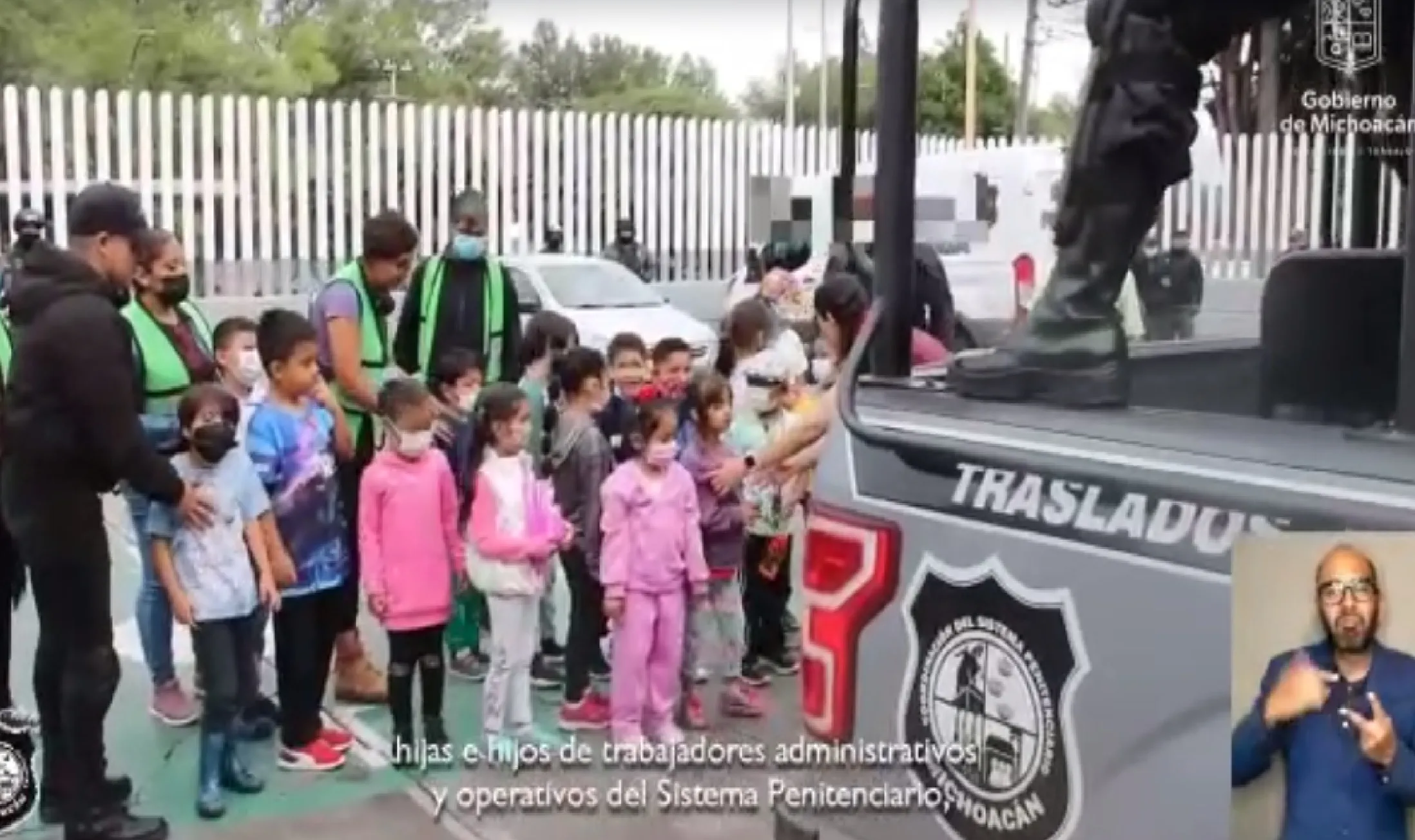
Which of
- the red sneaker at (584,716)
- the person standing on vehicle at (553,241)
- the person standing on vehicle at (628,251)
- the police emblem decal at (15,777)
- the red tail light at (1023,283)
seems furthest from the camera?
the person standing on vehicle at (628,251)

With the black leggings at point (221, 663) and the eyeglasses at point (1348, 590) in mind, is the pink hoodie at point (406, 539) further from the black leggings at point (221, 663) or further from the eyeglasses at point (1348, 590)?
the eyeglasses at point (1348, 590)

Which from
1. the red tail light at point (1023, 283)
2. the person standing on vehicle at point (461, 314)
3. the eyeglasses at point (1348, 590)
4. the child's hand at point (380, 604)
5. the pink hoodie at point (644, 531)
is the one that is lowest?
the child's hand at point (380, 604)

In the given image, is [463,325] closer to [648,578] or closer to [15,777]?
[648,578]

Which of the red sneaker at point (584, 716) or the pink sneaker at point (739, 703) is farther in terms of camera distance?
the pink sneaker at point (739, 703)

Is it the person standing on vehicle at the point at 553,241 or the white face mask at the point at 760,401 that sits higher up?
the person standing on vehicle at the point at 553,241

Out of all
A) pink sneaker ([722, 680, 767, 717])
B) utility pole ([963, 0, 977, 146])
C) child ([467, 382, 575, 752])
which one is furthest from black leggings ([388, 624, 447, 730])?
utility pole ([963, 0, 977, 146])

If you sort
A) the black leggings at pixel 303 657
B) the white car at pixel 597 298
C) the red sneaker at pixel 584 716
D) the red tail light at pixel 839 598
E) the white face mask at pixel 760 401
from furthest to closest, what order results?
the white car at pixel 597 298 < the white face mask at pixel 760 401 < the red sneaker at pixel 584 716 < the black leggings at pixel 303 657 < the red tail light at pixel 839 598

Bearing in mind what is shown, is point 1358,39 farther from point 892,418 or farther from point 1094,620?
point 1094,620

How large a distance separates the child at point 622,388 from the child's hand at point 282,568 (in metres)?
1.03

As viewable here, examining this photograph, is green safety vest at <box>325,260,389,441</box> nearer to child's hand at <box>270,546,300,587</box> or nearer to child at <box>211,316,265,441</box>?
child at <box>211,316,265,441</box>

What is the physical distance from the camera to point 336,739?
183 inches

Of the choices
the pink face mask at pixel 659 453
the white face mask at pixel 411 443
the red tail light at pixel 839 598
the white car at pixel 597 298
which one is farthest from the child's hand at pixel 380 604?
the white car at pixel 597 298

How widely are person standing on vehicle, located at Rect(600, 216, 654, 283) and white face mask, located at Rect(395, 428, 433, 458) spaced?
1211 cm

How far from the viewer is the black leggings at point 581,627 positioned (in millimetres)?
4883
